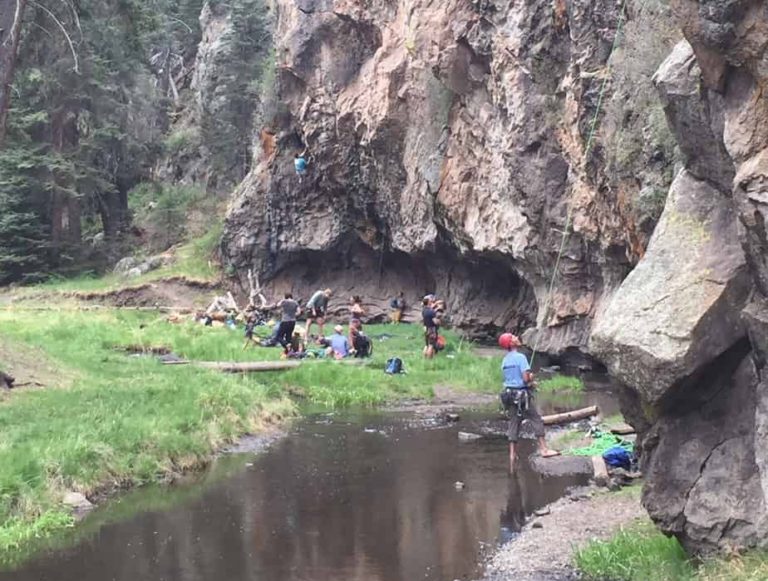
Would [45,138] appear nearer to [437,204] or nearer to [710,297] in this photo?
[437,204]

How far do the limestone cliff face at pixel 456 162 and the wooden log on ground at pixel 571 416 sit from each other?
11.7ft

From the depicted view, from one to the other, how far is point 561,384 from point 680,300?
13579mm

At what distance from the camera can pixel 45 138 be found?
45.1 meters

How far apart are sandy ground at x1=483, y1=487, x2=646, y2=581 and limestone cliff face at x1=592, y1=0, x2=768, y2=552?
4.82ft

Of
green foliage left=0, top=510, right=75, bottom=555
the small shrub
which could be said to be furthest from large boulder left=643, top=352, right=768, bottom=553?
the small shrub

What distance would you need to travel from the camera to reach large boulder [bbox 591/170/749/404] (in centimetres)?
688

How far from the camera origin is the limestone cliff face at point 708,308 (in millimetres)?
6309

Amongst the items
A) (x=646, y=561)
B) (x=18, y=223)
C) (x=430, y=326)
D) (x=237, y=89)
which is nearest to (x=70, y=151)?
(x=18, y=223)

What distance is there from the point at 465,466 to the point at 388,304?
79.3 feet

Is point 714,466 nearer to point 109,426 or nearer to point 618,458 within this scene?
point 618,458

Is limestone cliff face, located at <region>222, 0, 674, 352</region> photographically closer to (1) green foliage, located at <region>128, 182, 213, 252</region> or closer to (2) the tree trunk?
(1) green foliage, located at <region>128, 182, 213, 252</region>

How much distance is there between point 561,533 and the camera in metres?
9.43

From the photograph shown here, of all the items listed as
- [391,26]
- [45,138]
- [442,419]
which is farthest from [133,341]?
[45,138]

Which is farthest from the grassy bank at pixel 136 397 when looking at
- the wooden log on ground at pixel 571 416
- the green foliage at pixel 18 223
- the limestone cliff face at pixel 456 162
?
the green foliage at pixel 18 223
